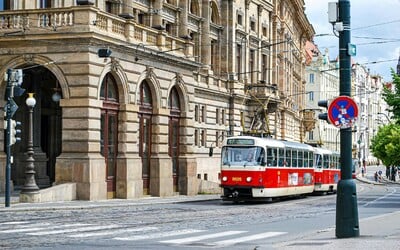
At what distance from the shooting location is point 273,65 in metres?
78.1

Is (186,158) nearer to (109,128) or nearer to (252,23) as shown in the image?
(109,128)

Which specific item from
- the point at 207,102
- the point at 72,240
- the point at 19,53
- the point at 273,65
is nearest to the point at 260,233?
the point at 72,240

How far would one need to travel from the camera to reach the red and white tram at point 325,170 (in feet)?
173

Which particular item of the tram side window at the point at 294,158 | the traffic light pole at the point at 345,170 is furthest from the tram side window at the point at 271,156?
the traffic light pole at the point at 345,170

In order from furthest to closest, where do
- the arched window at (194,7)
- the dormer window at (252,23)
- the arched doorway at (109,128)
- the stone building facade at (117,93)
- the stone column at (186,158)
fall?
the dormer window at (252,23)
the arched window at (194,7)
the stone column at (186,158)
the arched doorway at (109,128)
the stone building facade at (117,93)

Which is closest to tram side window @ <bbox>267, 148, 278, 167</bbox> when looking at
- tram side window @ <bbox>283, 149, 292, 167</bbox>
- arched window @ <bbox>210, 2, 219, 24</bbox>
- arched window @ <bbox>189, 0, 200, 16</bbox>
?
tram side window @ <bbox>283, 149, 292, 167</bbox>

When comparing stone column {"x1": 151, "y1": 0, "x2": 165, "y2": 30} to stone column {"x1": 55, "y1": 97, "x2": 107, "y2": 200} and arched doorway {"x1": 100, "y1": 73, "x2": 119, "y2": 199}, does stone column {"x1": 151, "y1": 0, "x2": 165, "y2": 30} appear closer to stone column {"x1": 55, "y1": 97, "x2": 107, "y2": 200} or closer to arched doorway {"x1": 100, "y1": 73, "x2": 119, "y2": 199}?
arched doorway {"x1": 100, "y1": 73, "x2": 119, "y2": 199}

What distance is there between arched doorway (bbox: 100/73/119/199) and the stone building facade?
5cm

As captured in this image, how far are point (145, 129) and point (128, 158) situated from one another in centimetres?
367

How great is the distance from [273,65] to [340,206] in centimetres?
6127

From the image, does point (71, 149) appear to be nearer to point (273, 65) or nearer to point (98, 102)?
point (98, 102)

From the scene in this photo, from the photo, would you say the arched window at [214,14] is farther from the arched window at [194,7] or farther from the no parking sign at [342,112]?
the no parking sign at [342,112]

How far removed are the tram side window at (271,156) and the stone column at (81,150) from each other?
345 inches

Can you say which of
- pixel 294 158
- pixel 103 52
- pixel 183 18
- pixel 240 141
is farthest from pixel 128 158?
pixel 183 18
